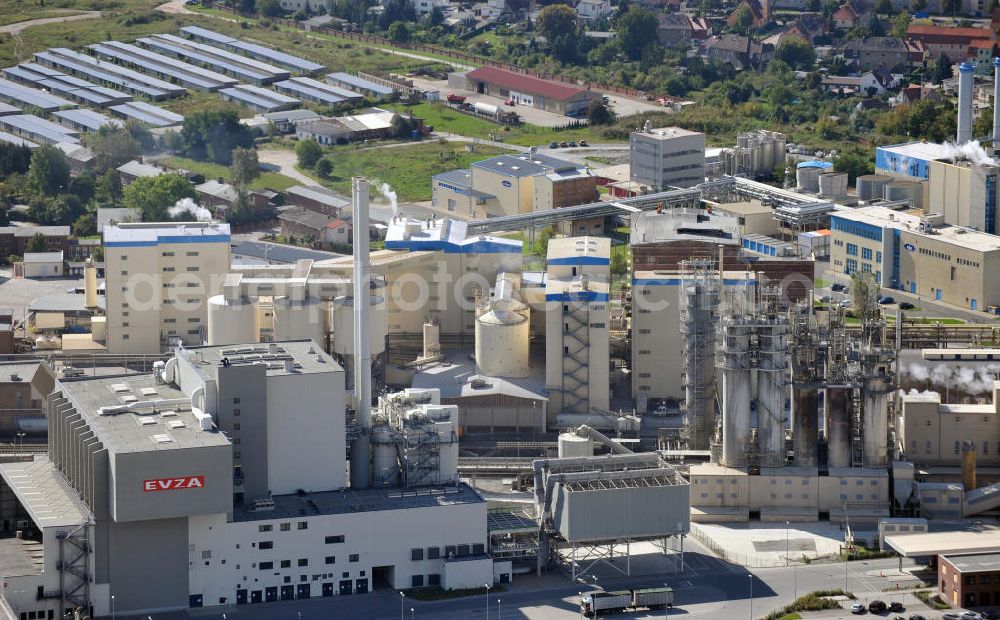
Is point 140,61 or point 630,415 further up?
point 140,61

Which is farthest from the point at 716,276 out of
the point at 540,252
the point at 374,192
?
the point at 374,192

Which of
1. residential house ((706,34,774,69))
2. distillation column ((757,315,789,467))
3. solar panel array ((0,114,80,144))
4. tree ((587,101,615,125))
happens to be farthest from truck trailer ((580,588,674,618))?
residential house ((706,34,774,69))

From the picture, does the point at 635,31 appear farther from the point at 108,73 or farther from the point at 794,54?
the point at 108,73

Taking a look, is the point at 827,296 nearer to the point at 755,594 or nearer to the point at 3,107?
the point at 755,594

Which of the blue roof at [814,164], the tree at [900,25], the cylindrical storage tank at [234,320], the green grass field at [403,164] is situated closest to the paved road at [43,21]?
the green grass field at [403,164]

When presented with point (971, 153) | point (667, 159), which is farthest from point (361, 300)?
point (667, 159)

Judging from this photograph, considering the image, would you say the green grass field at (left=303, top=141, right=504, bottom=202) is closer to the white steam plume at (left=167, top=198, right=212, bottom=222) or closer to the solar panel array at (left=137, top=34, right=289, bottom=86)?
the white steam plume at (left=167, top=198, right=212, bottom=222)
